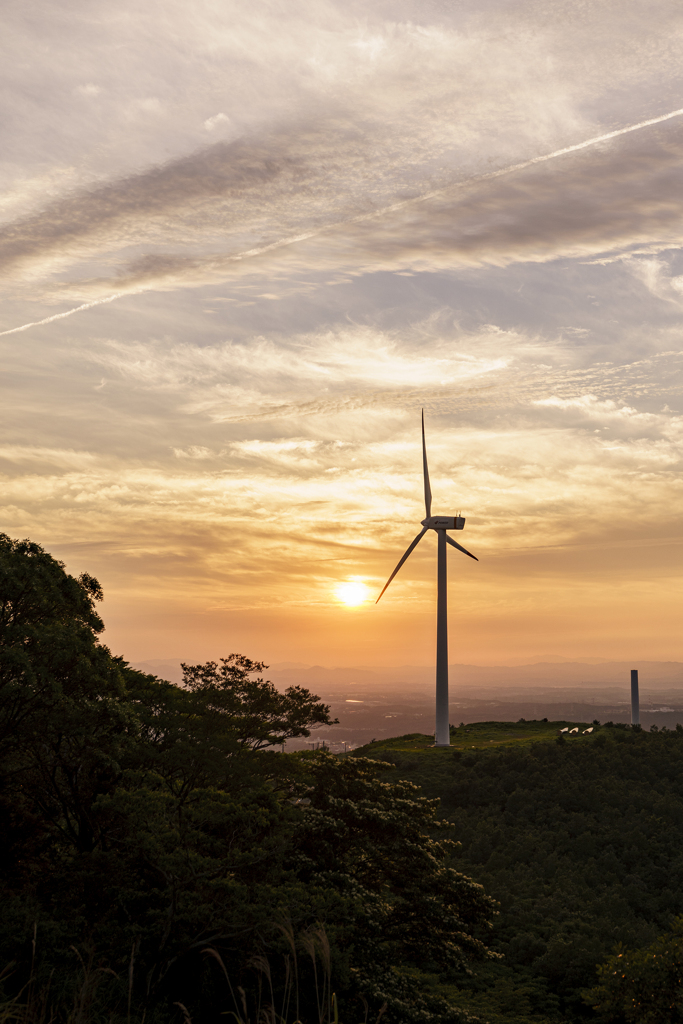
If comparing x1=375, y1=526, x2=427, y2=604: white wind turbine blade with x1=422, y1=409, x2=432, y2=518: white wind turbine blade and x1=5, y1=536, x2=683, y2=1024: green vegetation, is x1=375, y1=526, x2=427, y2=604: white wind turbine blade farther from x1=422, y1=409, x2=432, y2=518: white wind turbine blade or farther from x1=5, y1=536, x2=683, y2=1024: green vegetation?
x1=5, y1=536, x2=683, y2=1024: green vegetation

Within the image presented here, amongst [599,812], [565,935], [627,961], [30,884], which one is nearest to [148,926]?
[30,884]

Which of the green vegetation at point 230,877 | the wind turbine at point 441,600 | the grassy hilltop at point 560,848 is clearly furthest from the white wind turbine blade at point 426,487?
the green vegetation at point 230,877

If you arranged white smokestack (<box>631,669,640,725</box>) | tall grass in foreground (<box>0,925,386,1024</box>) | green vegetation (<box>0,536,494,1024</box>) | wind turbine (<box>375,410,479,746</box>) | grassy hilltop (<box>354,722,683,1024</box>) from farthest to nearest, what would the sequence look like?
white smokestack (<box>631,669,640,725</box>), wind turbine (<box>375,410,479,746</box>), grassy hilltop (<box>354,722,683,1024</box>), green vegetation (<box>0,536,494,1024</box>), tall grass in foreground (<box>0,925,386,1024</box>)

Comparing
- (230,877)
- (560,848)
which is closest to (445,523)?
(560,848)

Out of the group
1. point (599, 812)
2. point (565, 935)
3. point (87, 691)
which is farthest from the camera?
point (599, 812)

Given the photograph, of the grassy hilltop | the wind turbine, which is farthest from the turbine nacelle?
the grassy hilltop

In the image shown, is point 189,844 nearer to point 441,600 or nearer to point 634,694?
point 441,600

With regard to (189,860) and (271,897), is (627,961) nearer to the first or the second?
(271,897)
